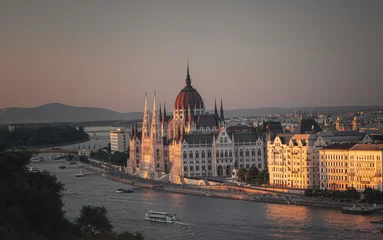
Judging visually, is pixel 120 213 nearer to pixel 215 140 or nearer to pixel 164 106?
pixel 215 140

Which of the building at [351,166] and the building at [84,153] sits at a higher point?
the building at [351,166]

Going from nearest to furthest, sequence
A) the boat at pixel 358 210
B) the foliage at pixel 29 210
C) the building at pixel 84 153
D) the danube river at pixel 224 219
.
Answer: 1. the foliage at pixel 29 210
2. the danube river at pixel 224 219
3. the boat at pixel 358 210
4. the building at pixel 84 153

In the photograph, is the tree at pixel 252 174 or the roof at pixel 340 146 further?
the tree at pixel 252 174

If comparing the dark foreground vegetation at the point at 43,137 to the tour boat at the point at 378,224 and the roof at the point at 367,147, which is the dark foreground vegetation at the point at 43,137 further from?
the tour boat at the point at 378,224

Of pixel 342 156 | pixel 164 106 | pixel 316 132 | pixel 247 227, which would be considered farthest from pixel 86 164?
pixel 247 227

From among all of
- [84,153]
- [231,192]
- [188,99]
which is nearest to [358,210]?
[231,192]

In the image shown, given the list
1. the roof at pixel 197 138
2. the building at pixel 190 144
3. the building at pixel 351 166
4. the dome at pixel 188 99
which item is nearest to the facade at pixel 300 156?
the building at pixel 351 166

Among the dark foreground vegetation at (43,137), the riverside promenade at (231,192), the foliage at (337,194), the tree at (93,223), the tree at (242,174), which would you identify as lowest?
the riverside promenade at (231,192)
